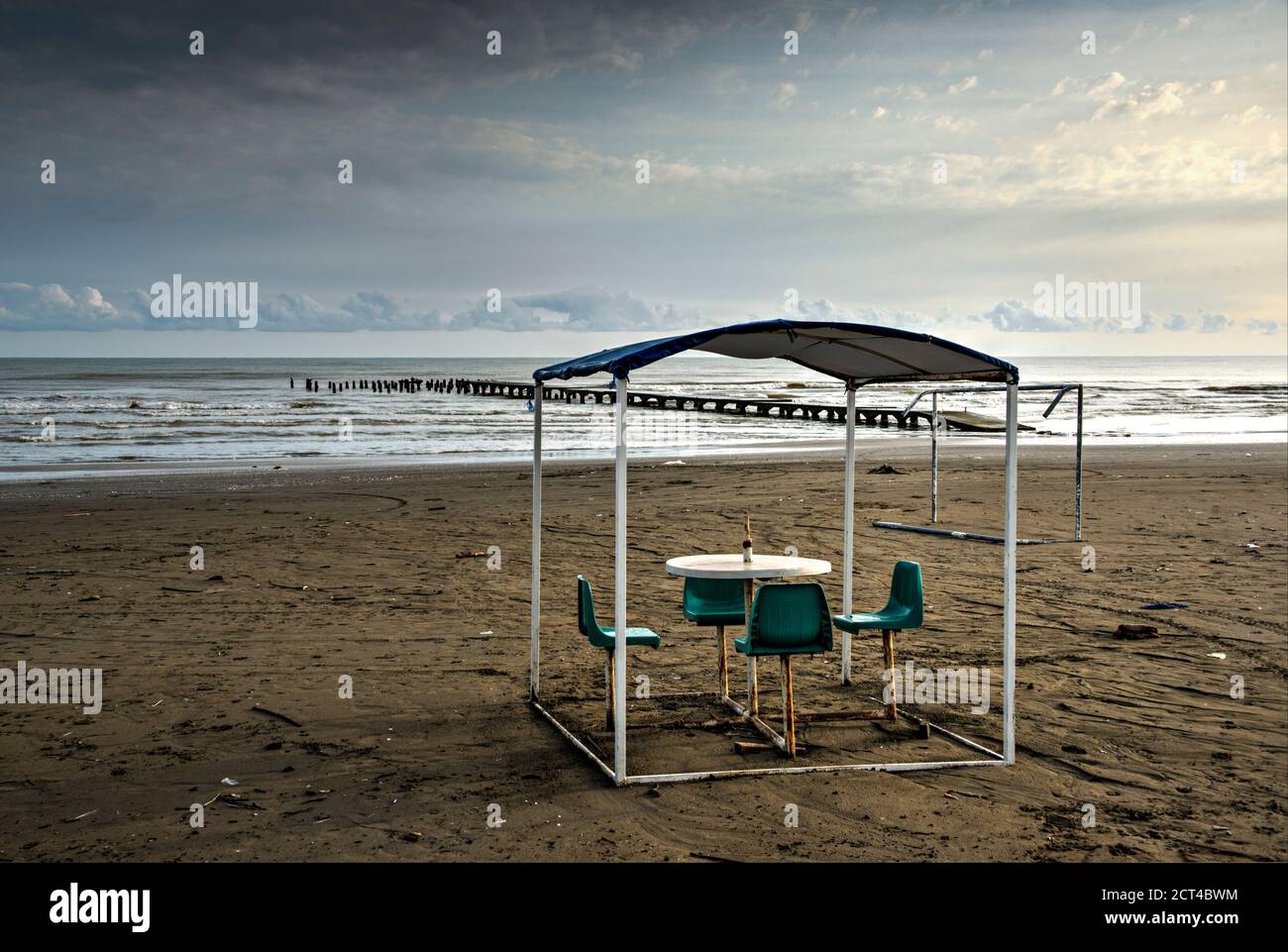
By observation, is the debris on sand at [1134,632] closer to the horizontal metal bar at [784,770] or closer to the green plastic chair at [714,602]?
the horizontal metal bar at [784,770]

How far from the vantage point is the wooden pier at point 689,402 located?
45438mm

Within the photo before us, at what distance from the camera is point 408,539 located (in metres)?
15.0

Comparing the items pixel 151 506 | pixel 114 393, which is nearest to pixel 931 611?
pixel 151 506

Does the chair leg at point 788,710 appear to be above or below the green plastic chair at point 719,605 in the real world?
below

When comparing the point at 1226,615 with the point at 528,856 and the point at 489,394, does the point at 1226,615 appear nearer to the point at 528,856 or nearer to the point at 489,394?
the point at 528,856

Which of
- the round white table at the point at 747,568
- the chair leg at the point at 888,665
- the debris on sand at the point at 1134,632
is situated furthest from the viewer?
the debris on sand at the point at 1134,632

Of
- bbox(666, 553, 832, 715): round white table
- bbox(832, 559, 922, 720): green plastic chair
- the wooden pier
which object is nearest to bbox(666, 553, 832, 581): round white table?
bbox(666, 553, 832, 715): round white table

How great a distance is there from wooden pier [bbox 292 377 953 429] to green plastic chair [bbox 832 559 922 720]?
20.5m

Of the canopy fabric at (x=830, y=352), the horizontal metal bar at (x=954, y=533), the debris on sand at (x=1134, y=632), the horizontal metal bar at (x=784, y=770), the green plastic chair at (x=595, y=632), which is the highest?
the canopy fabric at (x=830, y=352)

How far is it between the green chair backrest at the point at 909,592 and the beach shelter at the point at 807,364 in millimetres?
581

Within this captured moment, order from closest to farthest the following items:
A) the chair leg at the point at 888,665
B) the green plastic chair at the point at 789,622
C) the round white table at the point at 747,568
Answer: the green plastic chair at the point at 789,622 → the round white table at the point at 747,568 → the chair leg at the point at 888,665

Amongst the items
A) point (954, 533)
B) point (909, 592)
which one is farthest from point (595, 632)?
point (954, 533)

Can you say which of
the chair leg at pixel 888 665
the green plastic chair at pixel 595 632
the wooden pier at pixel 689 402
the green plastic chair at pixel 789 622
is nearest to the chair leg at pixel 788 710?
the green plastic chair at pixel 789 622

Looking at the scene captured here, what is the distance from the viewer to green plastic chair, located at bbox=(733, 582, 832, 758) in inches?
259
